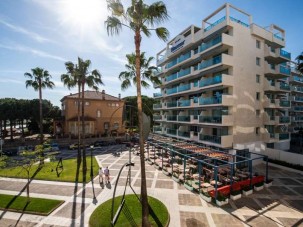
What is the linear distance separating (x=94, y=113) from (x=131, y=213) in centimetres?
4241

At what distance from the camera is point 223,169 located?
2100cm

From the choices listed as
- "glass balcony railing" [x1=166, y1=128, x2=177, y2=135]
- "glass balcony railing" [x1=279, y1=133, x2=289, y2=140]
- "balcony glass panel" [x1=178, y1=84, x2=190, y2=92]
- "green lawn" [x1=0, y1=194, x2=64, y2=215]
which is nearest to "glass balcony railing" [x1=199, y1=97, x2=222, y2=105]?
"balcony glass panel" [x1=178, y1=84, x2=190, y2=92]

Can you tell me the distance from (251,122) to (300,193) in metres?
12.1

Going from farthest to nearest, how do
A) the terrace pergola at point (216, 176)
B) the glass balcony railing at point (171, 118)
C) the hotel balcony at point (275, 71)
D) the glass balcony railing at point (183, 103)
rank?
the glass balcony railing at point (171, 118) → the glass balcony railing at point (183, 103) → the hotel balcony at point (275, 71) → the terrace pergola at point (216, 176)

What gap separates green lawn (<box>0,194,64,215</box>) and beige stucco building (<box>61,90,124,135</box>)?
31057 millimetres

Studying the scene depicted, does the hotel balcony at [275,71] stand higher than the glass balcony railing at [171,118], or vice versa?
the hotel balcony at [275,71]

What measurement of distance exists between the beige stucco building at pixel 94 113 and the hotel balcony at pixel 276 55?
34.3 metres

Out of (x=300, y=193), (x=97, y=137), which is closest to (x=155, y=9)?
(x=300, y=193)

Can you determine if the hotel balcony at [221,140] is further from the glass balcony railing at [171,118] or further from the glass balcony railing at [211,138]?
the glass balcony railing at [171,118]

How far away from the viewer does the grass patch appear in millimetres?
12836

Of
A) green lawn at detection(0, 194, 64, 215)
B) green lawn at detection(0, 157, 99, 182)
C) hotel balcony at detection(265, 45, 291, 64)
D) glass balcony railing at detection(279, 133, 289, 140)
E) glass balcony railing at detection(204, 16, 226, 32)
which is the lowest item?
green lawn at detection(0, 194, 64, 215)

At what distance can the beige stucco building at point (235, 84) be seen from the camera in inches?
1032

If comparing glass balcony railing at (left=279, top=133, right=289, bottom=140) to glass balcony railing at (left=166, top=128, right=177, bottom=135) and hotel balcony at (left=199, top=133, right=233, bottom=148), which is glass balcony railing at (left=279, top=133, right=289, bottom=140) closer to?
hotel balcony at (left=199, top=133, right=233, bottom=148)

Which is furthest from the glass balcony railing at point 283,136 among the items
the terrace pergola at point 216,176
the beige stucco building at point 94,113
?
the beige stucco building at point 94,113
